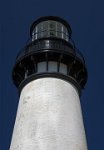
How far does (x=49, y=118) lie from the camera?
14922mm

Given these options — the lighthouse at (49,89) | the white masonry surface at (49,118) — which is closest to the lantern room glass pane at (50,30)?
the lighthouse at (49,89)

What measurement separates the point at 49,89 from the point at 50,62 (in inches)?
62.8

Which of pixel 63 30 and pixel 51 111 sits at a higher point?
pixel 63 30

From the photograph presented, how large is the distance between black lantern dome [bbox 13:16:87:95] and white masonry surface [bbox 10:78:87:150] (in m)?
0.36

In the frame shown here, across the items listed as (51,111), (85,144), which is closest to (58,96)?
(51,111)

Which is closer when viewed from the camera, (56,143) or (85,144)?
(56,143)

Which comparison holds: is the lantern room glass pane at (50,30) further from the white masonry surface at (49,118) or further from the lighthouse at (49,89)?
the white masonry surface at (49,118)

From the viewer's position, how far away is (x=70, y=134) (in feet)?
48.2

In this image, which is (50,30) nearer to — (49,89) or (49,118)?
(49,89)

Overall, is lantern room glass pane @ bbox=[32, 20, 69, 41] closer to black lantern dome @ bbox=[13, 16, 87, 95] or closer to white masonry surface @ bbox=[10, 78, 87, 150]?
black lantern dome @ bbox=[13, 16, 87, 95]

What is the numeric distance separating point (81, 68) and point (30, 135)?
4.37 meters

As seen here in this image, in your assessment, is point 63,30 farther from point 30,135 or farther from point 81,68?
point 30,135

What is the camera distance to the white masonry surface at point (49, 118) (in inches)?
565

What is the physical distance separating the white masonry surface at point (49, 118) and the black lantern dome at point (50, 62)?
0.36m
